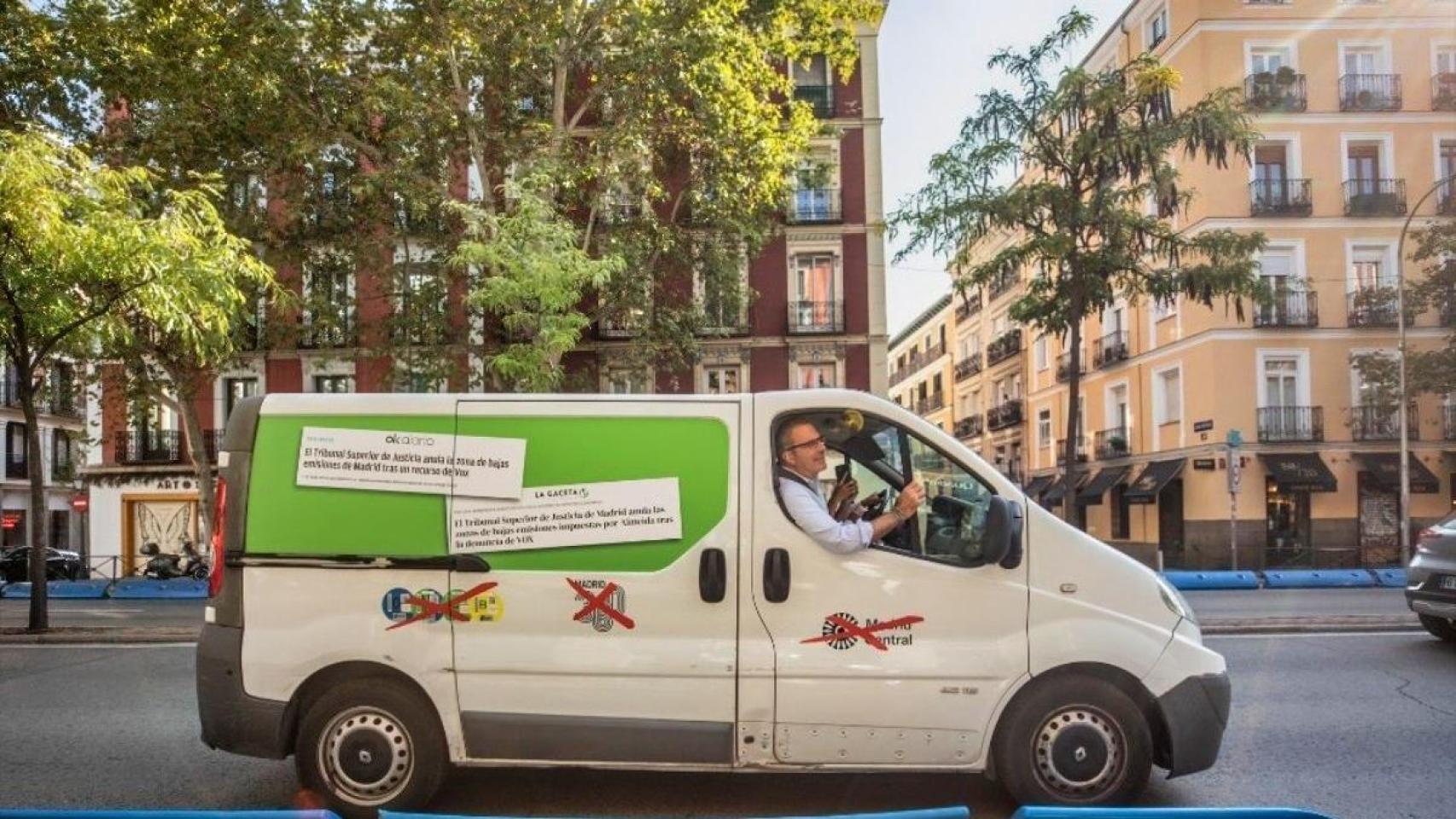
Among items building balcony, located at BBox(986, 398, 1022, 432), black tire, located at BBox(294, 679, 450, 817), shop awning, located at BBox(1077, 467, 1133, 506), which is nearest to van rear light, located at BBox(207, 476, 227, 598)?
black tire, located at BBox(294, 679, 450, 817)

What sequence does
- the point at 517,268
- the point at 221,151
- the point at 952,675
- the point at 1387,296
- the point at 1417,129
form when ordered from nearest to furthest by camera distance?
the point at 952,675, the point at 517,268, the point at 221,151, the point at 1387,296, the point at 1417,129

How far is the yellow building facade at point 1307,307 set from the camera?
33.0 m

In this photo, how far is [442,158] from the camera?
80.5ft

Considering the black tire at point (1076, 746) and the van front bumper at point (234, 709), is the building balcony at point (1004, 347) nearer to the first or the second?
the black tire at point (1076, 746)

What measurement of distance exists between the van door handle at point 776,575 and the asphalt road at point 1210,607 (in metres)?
9.91

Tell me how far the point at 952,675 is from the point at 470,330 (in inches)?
913

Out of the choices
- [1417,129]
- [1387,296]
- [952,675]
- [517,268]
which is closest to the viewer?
[952,675]

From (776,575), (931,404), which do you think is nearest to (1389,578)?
(776,575)

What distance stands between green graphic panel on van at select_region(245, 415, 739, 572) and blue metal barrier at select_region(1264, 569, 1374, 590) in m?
17.1

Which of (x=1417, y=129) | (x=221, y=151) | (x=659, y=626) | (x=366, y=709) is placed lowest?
(x=366, y=709)

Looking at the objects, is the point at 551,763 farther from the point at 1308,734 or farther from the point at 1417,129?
the point at 1417,129

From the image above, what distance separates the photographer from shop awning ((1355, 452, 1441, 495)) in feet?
106

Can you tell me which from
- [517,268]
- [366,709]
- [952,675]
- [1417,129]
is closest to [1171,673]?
[952,675]

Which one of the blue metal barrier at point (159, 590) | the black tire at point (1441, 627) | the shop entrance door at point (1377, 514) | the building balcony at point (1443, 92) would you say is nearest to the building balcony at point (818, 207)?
the shop entrance door at point (1377, 514)
